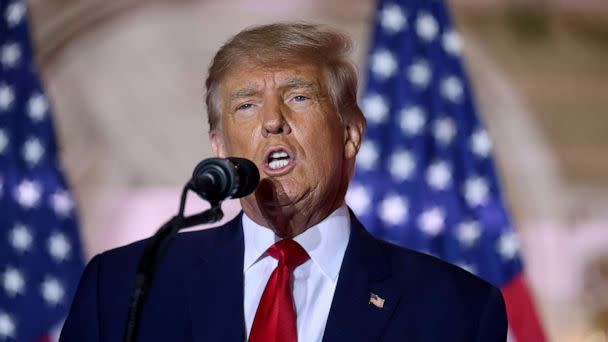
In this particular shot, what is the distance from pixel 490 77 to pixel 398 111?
0.47 metres

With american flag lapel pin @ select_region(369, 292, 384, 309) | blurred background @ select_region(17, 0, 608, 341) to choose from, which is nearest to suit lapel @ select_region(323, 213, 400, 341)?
american flag lapel pin @ select_region(369, 292, 384, 309)

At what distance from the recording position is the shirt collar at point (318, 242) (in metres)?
2.18

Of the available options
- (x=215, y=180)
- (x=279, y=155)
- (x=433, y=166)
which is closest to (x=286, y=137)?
(x=279, y=155)

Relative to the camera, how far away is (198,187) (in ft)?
5.38

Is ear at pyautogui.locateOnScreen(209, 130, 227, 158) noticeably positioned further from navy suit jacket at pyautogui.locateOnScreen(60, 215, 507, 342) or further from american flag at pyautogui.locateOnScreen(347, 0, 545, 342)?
american flag at pyautogui.locateOnScreen(347, 0, 545, 342)

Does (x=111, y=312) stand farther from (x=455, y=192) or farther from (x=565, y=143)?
(x=565, y=143)

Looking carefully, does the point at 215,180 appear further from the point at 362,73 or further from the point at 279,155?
the point at 362,73

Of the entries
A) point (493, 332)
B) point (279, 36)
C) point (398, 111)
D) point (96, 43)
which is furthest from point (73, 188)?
point (493, 332)

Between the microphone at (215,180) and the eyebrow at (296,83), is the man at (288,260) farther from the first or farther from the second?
the microphone at (215,180)

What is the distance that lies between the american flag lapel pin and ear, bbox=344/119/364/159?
37cm

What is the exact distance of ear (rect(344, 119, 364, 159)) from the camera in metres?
2.31

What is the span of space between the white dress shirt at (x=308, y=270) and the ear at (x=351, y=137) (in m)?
0.17

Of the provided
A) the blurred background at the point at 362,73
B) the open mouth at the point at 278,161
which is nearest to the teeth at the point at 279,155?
the open mouth at the point at 278,161

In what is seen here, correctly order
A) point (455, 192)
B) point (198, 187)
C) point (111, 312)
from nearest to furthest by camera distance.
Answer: point (198, 187)
point (111, 312)
point (455, 192)
